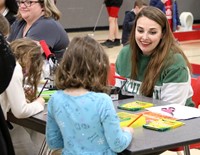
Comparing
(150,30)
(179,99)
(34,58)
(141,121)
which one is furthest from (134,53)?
(141,121)

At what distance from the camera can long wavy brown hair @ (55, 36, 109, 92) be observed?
7.37 feet

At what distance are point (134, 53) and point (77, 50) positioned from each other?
119 centimetres

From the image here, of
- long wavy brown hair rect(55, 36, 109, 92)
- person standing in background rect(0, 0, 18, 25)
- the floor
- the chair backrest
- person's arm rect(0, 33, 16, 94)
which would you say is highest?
person's arm rect(0, 33, 16, 94)

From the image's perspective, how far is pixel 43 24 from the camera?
4004 mm

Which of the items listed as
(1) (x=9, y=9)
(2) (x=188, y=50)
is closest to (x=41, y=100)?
(1) (x=9, y=9)

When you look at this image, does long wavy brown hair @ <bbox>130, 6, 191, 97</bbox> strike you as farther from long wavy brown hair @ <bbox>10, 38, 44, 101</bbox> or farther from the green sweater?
long wavy brown hair @ <bbox>10, 38, 44, 101</bbox>

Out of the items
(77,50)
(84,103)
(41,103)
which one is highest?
(77,50)

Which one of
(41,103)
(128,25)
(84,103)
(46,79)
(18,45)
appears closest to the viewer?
(84,103)

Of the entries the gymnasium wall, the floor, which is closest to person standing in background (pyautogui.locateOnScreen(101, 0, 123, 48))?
the floor

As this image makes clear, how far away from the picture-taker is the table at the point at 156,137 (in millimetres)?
2162

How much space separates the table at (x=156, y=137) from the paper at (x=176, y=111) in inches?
2.2

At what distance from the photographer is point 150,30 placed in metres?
3.24

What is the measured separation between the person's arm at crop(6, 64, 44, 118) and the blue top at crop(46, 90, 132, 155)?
1.15 feet

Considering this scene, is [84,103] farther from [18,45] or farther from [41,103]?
[18,45]
